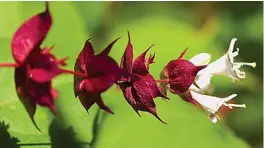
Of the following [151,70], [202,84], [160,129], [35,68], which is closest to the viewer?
[35,68]

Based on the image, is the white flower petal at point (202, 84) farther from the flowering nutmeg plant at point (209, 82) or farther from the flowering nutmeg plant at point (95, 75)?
the flowering nutmeg plant at point (95, 75)

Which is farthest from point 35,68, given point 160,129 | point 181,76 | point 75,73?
point 160,129

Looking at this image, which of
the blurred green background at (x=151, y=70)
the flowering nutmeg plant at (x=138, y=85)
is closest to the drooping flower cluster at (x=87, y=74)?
the flowering nutmeg plant at (x=138, y=85)

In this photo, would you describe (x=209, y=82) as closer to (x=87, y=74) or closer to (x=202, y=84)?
(x=202, y=84)

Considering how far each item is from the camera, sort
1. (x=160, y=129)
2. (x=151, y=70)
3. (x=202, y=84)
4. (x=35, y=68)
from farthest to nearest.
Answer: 1. (x=151, y=70)
2. (x=160, y=129)
3. (x=202, y=84)
4. (x=35, y=68)

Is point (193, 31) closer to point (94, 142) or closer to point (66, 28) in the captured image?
point (66, 28)

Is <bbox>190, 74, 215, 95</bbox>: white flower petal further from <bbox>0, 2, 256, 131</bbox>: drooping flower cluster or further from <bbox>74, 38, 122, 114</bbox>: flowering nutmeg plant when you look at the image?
<bbox>74, 38, 122, 114</bbox>: flowering nutmeg plant

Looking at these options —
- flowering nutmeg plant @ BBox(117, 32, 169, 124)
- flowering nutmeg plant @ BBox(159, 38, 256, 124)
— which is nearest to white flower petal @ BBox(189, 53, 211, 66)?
flowering nutmeg plant @ BBox(159, 38, 256, 124)
